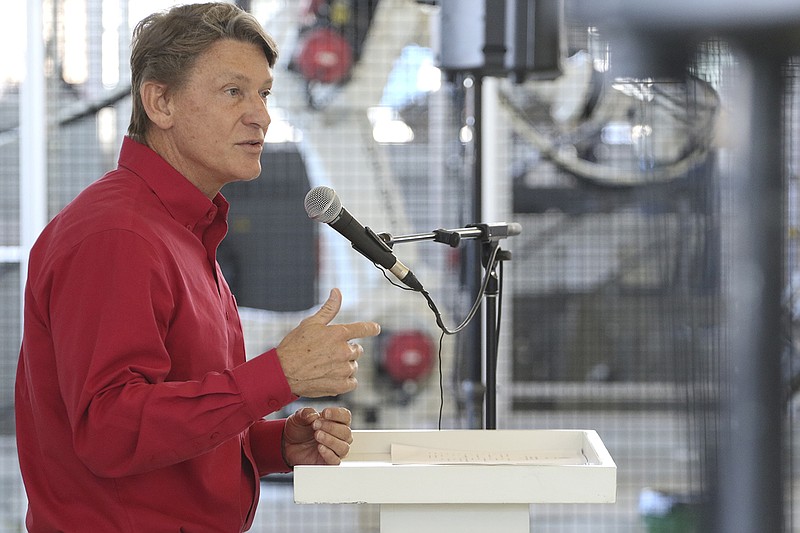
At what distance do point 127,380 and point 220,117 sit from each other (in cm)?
44

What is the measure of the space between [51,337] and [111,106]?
7.63ft

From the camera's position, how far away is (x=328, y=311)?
1.20 m

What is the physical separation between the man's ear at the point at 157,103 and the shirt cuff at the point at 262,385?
0.43 m

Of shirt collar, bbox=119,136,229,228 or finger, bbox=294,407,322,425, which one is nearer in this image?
shirt collar, bbox=119,136,229,228

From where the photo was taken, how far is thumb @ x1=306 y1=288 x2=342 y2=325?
3.91 feet

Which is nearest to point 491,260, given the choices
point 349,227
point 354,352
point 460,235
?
point 460,235

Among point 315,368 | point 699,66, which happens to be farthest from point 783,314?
point 315,368

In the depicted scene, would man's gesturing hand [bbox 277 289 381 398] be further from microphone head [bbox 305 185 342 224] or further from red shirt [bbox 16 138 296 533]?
microphone head [bbox 305 185 342 224]

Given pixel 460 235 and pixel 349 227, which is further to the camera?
pixel 460 235

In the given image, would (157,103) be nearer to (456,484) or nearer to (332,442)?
(332,442)

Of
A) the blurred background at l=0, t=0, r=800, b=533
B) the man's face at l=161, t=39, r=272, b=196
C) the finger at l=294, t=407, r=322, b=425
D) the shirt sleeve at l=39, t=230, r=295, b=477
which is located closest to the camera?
the shirt sleeve at l=39, t=230, r=295, b=477

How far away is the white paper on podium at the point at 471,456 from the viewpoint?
4.42ft

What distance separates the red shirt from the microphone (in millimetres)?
199

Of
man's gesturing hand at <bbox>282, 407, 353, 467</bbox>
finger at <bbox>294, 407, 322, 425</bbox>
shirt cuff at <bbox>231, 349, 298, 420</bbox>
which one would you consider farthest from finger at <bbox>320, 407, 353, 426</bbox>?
shirt cuff at <bbox>231, 349, 298, 420</bbox>
